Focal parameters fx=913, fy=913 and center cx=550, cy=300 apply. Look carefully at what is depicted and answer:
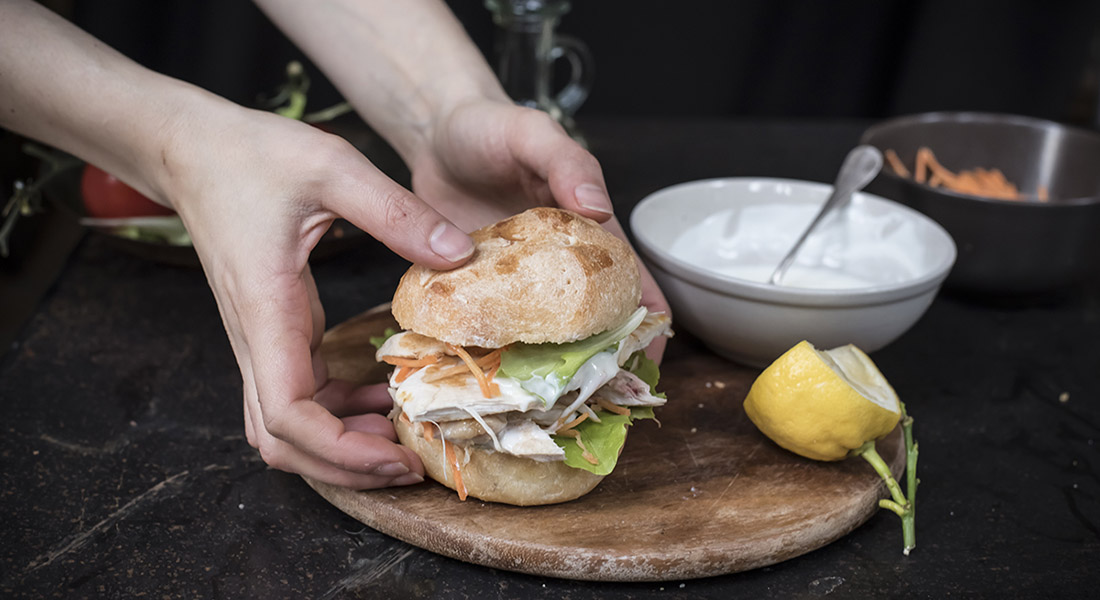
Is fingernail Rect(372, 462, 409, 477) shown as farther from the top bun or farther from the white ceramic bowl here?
the white ceramic bowl

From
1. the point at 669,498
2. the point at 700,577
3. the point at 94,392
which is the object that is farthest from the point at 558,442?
the point at 94,392

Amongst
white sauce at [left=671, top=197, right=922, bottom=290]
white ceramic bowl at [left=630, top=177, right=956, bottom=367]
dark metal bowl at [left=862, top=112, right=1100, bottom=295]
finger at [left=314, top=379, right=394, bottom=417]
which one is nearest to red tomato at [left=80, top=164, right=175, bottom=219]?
finger at [left=314, top=379, right=394, bottom=417]

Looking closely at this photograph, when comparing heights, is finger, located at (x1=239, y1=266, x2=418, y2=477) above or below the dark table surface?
above

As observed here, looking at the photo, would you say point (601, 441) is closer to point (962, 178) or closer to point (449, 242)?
point (449, 242)

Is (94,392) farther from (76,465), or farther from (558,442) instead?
(558,442)

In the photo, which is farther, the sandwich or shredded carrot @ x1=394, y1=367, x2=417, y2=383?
shredded carrot @ x1=394, y1=367, x2=417, y2=383

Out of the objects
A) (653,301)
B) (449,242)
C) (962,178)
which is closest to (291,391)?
(449,242)

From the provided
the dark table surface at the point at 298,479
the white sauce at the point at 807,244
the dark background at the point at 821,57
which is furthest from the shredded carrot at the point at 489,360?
the dark background at the point at 821,57
